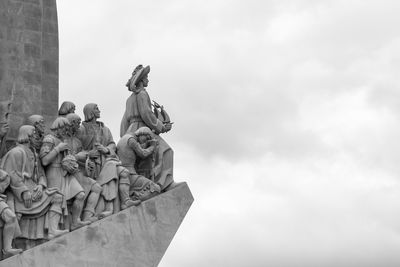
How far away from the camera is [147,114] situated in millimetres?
22594

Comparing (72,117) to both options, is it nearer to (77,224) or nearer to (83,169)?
(83,169)

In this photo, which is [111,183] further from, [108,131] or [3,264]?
[3,264]

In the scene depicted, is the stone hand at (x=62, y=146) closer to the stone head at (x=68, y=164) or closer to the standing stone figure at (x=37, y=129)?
the stone head at (x=68, y=164)

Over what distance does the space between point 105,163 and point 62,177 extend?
94 centimetres

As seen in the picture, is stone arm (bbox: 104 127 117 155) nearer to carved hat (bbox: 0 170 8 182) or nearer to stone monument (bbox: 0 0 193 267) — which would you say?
stone monument (bbox: 0 0 193 267)

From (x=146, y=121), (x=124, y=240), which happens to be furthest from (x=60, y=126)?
(x=124, y=240)

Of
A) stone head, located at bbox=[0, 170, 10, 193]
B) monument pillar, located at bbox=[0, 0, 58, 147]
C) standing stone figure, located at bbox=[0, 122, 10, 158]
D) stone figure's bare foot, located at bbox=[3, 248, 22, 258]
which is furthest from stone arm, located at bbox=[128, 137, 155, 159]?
stone figure's bare foot, located at bbox=[3, 248, 22, 258]

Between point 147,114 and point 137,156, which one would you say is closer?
point 137,156

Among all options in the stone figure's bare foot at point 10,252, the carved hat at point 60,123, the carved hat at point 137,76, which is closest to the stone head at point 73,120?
the carved hat at point 60,123

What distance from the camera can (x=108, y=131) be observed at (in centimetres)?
2231

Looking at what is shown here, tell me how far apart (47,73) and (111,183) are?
2.40 meters

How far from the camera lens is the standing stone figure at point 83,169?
2128cm

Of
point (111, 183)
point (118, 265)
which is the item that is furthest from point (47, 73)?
point (118, 265)

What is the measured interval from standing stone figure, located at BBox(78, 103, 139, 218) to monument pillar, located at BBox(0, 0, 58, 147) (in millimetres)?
674
